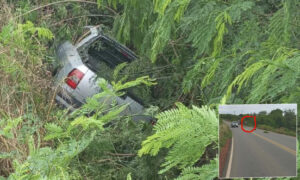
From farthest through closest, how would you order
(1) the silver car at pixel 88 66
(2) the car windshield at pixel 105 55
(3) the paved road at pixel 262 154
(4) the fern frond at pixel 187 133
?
(2) the car windshield at pixel 105 55, (1) the silver car at pixel 88 66, (4) the fern frond at pixel 187 133, (3) the paved road at pixel 262 154

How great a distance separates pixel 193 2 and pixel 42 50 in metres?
2.75

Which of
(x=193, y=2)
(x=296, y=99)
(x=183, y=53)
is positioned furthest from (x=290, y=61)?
(x=183, y=53)

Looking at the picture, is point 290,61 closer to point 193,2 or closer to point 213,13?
point 213,13

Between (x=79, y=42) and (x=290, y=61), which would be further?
(x=79, y=42)

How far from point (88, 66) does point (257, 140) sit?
5.04m

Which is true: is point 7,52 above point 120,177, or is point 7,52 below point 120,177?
above

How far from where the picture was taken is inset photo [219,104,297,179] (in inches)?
53.3

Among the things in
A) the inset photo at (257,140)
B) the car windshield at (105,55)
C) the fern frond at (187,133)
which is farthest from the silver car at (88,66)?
the inset photo at (257,140)

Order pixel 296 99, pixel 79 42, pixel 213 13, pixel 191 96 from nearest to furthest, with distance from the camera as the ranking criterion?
pixel 296 99 → pixel 213 13 → pixel 191 96 → pixel 79 42

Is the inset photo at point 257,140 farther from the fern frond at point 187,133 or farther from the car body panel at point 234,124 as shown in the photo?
the fern frond at point 187,133

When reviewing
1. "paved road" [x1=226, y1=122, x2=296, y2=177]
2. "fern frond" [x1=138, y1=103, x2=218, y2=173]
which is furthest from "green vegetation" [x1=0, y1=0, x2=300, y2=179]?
"paved road" [x1=226, y1=122, x2=296, y2=177]

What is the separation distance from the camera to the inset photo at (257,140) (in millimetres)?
1354

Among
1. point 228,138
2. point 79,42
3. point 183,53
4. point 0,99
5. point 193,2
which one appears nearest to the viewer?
point 228,138

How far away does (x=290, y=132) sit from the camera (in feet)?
4.67
